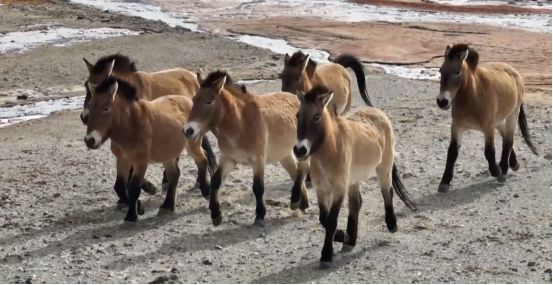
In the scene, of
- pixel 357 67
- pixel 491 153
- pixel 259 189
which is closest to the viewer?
pixel 259 189

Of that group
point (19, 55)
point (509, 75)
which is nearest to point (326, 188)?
point (509, 75)

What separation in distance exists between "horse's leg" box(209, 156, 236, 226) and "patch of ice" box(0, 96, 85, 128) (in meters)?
6.26

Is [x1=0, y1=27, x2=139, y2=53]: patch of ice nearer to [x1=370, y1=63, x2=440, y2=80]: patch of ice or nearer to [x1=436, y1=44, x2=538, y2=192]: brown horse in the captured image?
[x1=370, y1=63, x2=440, y2=80]: patch of ice

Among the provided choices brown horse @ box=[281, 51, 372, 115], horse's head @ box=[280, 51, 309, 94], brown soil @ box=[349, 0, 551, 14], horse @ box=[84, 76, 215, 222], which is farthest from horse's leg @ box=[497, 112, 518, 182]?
brown soil @ box=[349, 0, 551, 14]

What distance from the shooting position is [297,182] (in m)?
10.8

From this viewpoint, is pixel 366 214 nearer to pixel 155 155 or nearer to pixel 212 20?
pixel 155 155

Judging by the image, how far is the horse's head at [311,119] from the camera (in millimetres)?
8555

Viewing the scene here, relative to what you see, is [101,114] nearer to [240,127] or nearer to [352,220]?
[240,127]

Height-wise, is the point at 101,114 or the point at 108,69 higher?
the point at 108,69

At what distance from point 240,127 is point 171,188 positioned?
1.18 m

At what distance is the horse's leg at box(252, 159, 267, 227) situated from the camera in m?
10.1

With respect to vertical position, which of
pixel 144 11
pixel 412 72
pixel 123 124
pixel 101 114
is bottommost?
pixel 144 11

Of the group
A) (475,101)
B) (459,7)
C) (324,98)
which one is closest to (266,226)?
(324,98)

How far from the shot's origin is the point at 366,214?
10.6 meters
